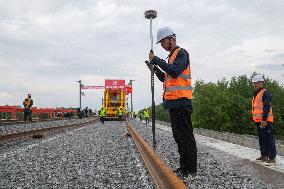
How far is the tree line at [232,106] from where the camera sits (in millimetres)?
84312

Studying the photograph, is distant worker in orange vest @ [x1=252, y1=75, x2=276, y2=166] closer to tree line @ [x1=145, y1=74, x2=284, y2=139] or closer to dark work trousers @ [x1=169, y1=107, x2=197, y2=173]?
dark work trousers @ [x1=169, y1=107, x2=197, y2=173]

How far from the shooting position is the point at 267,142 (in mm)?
7039

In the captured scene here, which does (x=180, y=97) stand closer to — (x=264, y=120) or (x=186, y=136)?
(x=186, y=136)

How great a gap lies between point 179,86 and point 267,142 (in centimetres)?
282

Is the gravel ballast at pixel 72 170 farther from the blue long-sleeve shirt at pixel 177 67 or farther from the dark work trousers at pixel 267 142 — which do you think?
the dark work trousers at pixel 267 142

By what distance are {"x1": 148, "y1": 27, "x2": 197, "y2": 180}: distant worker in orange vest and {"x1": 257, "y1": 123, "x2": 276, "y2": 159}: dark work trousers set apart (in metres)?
2.31

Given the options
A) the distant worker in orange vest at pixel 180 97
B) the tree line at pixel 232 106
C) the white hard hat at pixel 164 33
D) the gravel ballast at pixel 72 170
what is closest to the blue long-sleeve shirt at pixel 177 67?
the distant worker in orange vest at pixel 180 97

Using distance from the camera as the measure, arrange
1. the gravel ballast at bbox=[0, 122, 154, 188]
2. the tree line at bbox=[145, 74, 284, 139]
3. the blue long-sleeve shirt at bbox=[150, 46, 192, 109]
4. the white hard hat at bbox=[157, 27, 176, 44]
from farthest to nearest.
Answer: the tree line at bbox=[145, 74, 284, 139] → the white hard hat at bbox=[157, 27, 176, 44] → the blue long-sleeve shirt at bbox=[150, 46, 192, 109] → the gravel ballast at bbox=[0, 122, 154, 188]

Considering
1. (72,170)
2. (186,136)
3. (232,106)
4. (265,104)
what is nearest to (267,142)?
(265,104)

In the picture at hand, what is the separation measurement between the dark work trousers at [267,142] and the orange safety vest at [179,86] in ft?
8.49

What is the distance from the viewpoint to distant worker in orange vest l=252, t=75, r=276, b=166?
270 inches

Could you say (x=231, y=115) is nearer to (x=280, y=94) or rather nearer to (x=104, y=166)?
(x=280, y=94)

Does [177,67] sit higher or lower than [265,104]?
higher

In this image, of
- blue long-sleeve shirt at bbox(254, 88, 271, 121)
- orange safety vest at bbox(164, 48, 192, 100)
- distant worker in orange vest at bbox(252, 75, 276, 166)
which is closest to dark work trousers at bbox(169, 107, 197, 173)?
orange safety vest at bbox(164, 48, 192, 100)
